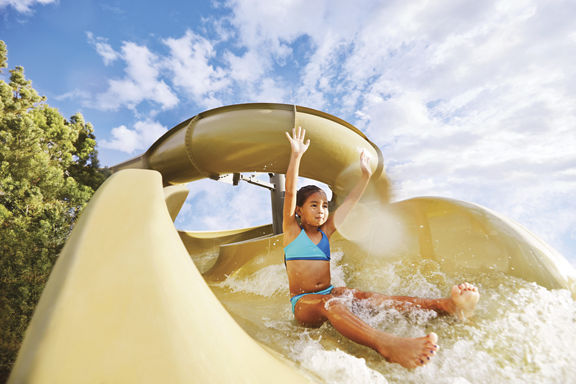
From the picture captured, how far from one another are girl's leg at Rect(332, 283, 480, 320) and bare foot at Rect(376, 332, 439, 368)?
0.41 m

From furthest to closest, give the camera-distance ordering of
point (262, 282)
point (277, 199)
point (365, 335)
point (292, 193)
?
1. point (277, 199)
2. point (262, 282)
3. point (292, 193)
4. point (365, 335)

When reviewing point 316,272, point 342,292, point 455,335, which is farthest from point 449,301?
point 316,272

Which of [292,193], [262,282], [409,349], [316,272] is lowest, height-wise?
[262,282]

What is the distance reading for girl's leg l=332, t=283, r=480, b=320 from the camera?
5.37 ft

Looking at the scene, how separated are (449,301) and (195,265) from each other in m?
1.48

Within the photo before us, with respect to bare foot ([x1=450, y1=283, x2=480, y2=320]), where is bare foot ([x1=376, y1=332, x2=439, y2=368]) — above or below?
below

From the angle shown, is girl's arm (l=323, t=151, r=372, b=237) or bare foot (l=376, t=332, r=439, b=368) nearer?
bare foot (l=376, t=332, r=439, b=368)

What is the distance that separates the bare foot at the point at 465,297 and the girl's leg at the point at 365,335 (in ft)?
1.31

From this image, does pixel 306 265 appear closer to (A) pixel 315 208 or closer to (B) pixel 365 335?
(A) pixel 315 208

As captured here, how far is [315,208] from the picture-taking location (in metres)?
Answer: 2.17

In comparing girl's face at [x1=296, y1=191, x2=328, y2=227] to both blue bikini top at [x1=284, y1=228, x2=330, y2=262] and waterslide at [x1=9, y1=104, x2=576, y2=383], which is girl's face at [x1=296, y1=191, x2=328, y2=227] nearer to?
blue bikini top at [x1=284, y1=228, x2=330, y2=262]

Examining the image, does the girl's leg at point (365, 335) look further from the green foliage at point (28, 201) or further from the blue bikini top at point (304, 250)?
the green foliage at point (28, 201)

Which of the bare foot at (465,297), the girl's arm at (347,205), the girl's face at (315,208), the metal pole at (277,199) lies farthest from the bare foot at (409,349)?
the metal pole at (277,199)

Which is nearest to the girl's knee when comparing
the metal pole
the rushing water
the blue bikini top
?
the rushing water
